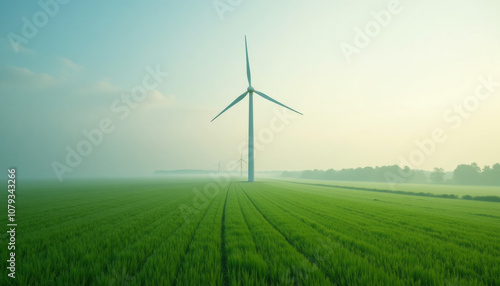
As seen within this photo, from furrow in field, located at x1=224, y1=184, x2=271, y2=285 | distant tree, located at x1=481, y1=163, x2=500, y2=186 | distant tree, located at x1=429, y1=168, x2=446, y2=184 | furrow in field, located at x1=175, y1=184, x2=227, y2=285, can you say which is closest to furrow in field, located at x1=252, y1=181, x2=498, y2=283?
furrow in field, located at x1=224, y1=184, x2=271, y2=285

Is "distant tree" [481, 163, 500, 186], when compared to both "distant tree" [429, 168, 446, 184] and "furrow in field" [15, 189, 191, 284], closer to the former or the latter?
"distant tree" [429, 168, 446, 184]

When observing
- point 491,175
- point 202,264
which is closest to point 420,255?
point 202,264

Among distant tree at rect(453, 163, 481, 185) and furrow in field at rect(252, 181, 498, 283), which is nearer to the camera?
furrow in field at rect(252, 181, 498, 283)

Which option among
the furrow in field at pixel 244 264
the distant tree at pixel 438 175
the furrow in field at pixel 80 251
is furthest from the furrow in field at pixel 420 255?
the distant tree at pixel 438 175

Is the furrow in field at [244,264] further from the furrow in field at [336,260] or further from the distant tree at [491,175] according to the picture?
the distant tree at [491,175]

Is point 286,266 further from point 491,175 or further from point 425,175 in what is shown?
point 425,175

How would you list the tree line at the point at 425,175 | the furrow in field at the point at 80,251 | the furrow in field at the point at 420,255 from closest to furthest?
the furrow in field at the point at 80,251
the furrow in field at the point at 420,255
the tree line at the point at 425,175

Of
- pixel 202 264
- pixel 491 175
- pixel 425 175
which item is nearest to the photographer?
pixel 202 264

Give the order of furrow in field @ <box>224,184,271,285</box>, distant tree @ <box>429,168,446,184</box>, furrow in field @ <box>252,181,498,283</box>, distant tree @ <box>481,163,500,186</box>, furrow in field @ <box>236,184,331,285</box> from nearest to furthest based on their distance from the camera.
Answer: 1. furrow in field @ <box>224,184,271,285</box>
2. furrow in field @ <box>236,184,331,285</box>
3. furrow in field @ <box>252,181,498,283</box>
4. distant tree @ <box>481,163,500,186</box>
5. distant tree @ <box>429,168,446,184</box>
